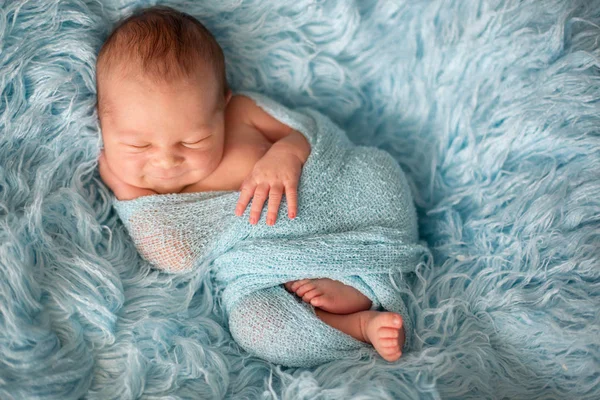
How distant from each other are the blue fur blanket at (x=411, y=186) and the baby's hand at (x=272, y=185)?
202 mm

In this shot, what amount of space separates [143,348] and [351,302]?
43 centimetres

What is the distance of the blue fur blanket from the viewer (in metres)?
Result: 1.10

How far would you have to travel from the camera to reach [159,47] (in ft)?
4.06

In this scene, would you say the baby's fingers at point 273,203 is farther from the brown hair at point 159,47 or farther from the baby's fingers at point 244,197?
the brown hair at point 159,47

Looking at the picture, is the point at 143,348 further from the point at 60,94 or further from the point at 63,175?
the point at 60,94

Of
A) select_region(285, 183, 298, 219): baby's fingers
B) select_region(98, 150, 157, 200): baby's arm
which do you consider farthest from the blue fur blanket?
select_region(285, 183, 298, 219): baby's fingers

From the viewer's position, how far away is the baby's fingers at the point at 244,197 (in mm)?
1274

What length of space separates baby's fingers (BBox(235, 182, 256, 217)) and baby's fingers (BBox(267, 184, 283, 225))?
0.04 m

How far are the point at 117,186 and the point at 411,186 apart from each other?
708 mm

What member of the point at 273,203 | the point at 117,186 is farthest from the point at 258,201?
the point at 117,186

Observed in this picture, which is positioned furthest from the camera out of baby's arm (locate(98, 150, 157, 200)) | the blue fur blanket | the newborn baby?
baby's arm (locate(98, 150, 157, 200))

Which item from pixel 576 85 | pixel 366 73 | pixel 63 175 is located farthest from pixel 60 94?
pixel 576 85

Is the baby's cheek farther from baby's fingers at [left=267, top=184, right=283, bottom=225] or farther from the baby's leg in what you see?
the baby's leg

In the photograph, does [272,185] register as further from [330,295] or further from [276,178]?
[330,295]
